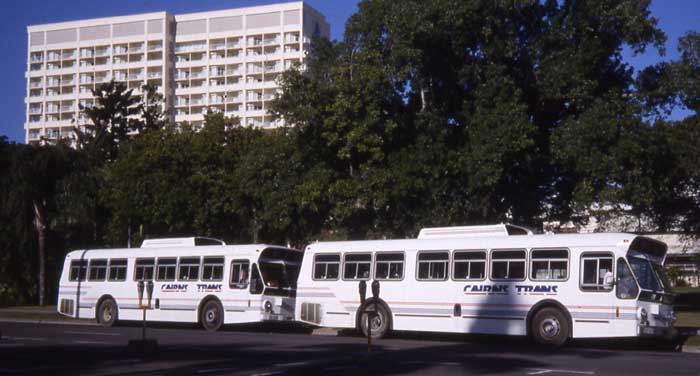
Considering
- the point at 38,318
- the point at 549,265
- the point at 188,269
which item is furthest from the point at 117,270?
the point at 549,265

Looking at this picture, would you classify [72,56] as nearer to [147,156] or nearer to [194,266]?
[147,156]

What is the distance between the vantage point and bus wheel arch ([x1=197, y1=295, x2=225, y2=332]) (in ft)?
93.5

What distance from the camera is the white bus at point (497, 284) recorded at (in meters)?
20.6

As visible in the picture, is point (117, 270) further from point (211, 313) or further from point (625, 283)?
point (625, 283)

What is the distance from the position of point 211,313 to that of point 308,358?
39.5ft

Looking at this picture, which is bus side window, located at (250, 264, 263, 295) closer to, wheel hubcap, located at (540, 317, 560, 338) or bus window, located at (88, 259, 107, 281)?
bus window, located at (88, 259, 107, 281)

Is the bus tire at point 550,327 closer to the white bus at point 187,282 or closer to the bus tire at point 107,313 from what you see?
the white bus at point 187,282

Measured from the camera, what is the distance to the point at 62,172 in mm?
45531

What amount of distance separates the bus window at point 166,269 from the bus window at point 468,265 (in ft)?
36.8

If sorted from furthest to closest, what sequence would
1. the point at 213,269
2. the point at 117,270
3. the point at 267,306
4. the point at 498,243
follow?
the point at 117,270
the point at 213,269
the point at 267,306
the point at 498,243

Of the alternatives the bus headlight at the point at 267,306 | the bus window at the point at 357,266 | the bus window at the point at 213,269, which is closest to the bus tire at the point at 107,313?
the bus window at the point at 213,269

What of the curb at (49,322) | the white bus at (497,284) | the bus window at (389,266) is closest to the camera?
the white bus at (497,284)

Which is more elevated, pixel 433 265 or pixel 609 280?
pixel 433 265

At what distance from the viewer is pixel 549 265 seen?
2181 centimetres
